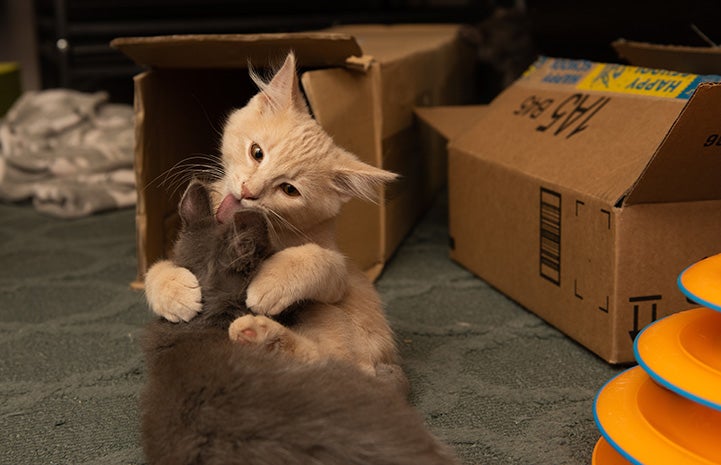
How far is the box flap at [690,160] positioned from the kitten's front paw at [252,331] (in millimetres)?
579

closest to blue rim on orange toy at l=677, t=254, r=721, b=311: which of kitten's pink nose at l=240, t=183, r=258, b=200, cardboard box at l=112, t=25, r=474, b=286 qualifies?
kitten's pink nose at l=240, t=183, r=258, b=200

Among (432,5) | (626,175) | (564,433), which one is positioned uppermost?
(432,5)

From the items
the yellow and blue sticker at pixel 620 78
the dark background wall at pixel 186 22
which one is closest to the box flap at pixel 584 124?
the yellow and blue sticker at pixel 620 78

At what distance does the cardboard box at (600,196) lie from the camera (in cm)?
112

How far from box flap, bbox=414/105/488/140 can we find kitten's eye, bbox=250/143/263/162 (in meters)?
0.68

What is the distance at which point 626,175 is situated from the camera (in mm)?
1154

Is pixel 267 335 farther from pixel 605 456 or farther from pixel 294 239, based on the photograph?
pixel 605 456

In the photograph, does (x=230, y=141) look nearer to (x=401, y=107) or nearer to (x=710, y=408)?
(x=401, y=107)

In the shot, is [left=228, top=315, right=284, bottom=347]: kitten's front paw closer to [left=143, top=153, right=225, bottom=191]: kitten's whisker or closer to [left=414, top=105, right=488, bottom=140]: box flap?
[left=143, top=153, right=225, bottom=191]: kitten's whisker

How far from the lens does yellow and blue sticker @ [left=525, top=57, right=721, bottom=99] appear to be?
121cm

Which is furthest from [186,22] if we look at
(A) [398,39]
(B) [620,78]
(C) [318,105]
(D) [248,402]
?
(D) [248,402]

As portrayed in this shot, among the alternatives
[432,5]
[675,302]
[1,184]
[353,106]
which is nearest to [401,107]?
[353,106]

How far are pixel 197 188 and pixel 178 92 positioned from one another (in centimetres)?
80

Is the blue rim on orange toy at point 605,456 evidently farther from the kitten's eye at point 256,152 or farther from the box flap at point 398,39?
the box flap at point 398,39
